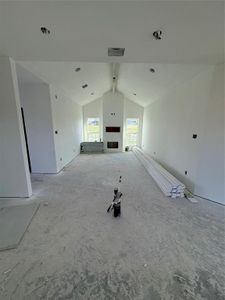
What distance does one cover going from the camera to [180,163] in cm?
374

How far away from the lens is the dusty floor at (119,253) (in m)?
1.30

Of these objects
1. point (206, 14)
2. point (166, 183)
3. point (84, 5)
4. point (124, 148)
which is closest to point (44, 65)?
point (84, 5)

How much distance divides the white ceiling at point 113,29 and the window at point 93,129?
632 cm

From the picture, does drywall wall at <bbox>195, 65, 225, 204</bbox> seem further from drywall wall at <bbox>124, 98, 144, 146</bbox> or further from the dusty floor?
drywall wall at <bbox>124, 98, 144, 146</bbox>

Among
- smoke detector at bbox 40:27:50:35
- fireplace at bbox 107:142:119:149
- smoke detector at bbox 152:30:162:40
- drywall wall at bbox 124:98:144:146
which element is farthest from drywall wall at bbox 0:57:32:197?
drywall wall at bbox 124:98:144:146

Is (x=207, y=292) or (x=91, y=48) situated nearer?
(x=207, y=292)

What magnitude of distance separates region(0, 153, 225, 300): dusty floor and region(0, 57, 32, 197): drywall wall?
315 millimetres

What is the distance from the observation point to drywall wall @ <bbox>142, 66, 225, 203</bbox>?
8.63ft

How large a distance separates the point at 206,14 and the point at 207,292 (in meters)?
2.73

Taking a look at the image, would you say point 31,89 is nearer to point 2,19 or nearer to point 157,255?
point 2,19

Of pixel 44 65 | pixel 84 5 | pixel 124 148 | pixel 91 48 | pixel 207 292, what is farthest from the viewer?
pixel 124 148

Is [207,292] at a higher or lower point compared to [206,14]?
→ lower

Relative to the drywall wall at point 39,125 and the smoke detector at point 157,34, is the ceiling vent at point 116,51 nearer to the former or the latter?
the smoke detector at point 157,34

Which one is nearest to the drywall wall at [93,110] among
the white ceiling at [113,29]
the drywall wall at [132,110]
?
the drywall wall at [132,110]
